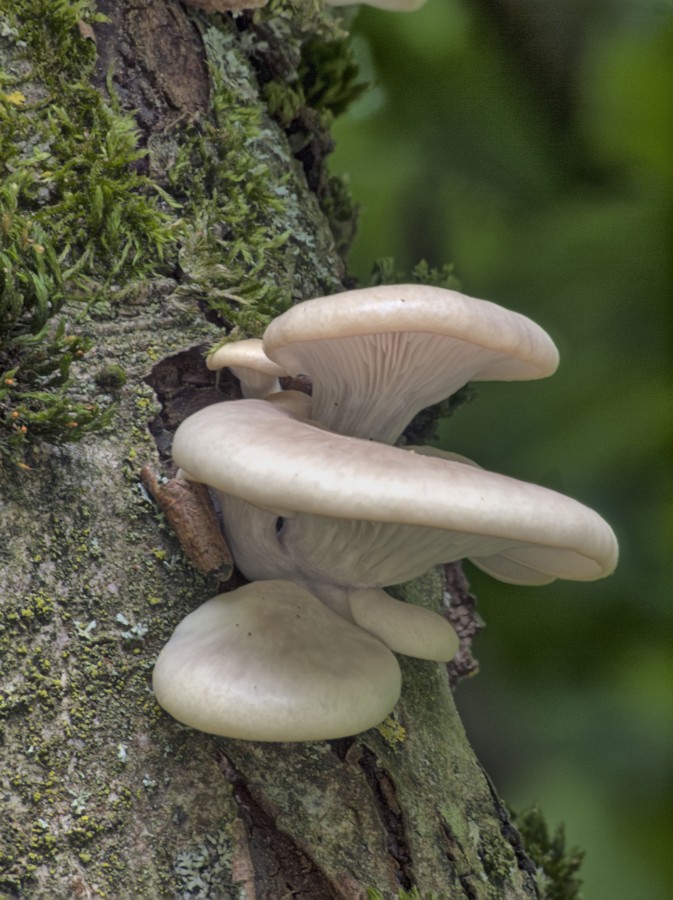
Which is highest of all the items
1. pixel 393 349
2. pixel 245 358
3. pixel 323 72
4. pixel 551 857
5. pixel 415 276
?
pixel 323 72

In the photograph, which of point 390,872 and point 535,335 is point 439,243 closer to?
point 535,335

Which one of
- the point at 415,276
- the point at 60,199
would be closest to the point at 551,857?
the point at 415,276

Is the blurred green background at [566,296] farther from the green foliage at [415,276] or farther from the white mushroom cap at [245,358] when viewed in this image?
the white mushroom cap at [245,358]

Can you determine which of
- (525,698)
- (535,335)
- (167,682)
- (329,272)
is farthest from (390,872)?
(525,698)

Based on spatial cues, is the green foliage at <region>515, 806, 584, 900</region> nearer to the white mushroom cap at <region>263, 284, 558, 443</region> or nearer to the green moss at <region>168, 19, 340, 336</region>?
the white mushroom cap at <region>263, 284, 558, 443</region>

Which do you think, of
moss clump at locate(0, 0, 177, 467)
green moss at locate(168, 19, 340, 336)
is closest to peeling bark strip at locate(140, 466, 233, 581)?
moss clump at locate(0, 0, 177, 467)

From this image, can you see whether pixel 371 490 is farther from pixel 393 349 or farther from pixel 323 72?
pixel 323 72

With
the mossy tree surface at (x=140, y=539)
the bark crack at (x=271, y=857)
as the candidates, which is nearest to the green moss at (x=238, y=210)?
the mossy tree surface at (x=140, y=539)
